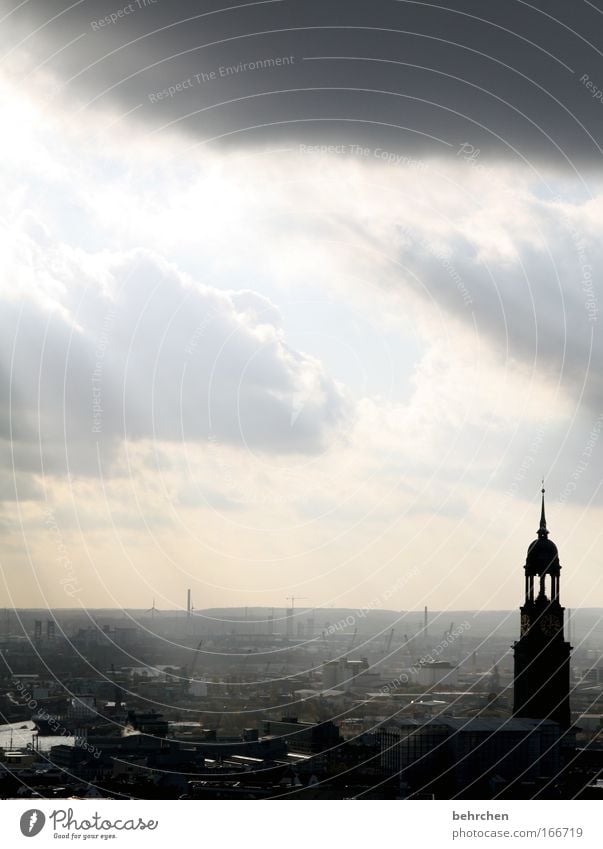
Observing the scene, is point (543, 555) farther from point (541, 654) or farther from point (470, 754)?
point (470, 754)

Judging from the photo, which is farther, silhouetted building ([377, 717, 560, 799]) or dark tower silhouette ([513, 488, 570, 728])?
dark tower silhouette ([513, 488, 570, 728])

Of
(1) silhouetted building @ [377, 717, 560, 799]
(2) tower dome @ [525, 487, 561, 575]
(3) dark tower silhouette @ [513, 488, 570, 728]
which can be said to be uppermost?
(2) tower dome @ [525, 487, 561, 575]

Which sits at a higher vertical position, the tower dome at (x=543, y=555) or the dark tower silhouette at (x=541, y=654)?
the tower dome at (x=543, y=555)

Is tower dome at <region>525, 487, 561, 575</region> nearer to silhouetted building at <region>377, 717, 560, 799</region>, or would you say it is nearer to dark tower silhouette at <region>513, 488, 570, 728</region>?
dark tower silhouette at <region>513, 488, 570, 728</region>

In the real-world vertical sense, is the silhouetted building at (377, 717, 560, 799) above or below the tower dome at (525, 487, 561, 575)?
below

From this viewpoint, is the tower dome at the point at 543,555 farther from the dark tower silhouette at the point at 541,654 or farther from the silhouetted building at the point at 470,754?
the silhouetted building at the point at 470,754

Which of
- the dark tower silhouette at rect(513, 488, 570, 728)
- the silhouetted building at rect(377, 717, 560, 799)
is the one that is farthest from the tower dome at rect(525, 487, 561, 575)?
the silhouetted building at rect(377, 717, 560, 799)

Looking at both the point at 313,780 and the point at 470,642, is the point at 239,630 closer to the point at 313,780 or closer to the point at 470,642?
the point at 470,642

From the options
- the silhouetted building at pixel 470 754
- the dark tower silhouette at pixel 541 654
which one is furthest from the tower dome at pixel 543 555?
the silhouetted building at pixel 470 754

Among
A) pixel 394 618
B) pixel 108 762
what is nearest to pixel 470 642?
pixel 394 618
